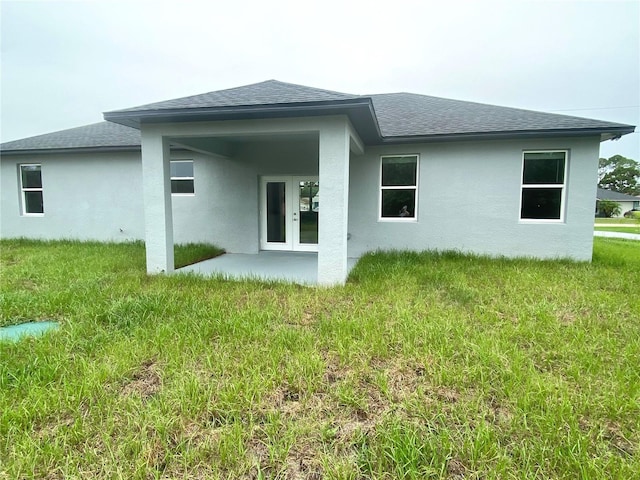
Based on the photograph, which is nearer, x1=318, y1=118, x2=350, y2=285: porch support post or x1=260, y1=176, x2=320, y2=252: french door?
x1=318, y1=118, x2=350, y2=285: porch support post

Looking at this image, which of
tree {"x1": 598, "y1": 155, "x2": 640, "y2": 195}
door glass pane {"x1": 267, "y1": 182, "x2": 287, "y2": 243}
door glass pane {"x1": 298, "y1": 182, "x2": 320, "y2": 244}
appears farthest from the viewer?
tree {"x1": 598, "y1": 155, "x2": 640, "y2": 195}

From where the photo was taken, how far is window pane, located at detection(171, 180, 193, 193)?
10.6m

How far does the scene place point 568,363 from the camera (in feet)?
10.3

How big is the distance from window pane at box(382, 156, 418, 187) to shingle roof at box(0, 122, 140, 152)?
26.3 ft

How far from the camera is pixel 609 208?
4191 centimetres

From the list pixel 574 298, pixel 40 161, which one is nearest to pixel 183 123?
pixel 574 298

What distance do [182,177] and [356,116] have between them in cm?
699

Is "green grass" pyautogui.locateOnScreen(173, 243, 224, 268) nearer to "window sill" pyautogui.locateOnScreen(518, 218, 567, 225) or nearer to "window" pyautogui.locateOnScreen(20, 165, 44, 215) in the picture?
"window" pyautogui.locateOnScreen(20, 165, 44, 215)

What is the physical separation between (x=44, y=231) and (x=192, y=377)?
41.2ft

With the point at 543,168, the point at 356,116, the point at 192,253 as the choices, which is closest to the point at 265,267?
the point at 192,253

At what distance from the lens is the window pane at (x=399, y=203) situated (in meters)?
9.38

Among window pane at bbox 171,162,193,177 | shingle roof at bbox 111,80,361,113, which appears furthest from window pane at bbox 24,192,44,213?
shingle roof at bbox 111,80,361,113

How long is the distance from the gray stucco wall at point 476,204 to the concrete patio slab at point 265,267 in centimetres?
172

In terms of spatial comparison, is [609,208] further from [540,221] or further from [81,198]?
[81,198]
